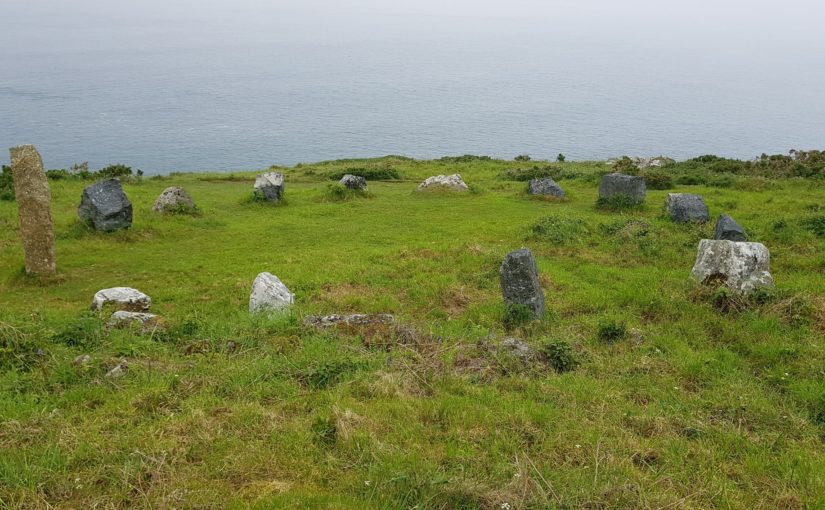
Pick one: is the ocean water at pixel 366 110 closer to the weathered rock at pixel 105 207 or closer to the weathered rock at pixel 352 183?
the weathered rock at pixel 352 183

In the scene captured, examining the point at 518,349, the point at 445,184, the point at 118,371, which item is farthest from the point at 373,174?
the point at 118,371

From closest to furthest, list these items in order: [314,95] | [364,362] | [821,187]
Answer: [364,362], [821,187], [314,95]

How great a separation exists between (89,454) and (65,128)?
82.3 metres

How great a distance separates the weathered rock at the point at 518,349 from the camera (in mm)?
10612

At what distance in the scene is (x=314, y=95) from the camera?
397 feet

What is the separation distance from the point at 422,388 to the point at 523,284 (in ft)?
17.1

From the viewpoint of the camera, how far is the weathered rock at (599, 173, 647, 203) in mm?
26203

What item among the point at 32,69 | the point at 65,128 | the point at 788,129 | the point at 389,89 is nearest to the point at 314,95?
the point at 389,89

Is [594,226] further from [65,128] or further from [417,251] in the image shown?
[65,128]

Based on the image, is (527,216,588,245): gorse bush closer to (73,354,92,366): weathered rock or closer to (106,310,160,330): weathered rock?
(106,310,160,330): weathered rock

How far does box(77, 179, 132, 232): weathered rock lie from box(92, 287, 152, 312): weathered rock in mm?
7401

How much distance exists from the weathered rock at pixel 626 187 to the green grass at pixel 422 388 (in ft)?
20.6

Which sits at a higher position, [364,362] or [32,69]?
[32,69]

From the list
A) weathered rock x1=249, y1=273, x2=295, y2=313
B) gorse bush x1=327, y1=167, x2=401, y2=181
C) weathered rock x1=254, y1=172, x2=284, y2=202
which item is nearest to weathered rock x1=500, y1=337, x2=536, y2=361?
weathered rock x1=249, y1=273, x2=295, y2=313
